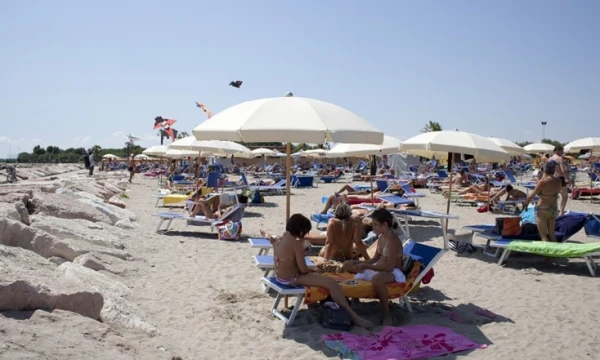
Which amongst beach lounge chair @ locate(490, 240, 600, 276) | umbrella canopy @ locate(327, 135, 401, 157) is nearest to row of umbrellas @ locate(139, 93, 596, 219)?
beach lounge chair @ locate(490, 240, 600, 276)

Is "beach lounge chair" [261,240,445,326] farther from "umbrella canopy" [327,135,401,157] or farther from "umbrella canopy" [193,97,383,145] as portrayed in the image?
"umbrella canopy" [327,135,401,157]

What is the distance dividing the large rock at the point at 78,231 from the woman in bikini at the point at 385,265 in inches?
159

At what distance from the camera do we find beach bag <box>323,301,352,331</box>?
463cm

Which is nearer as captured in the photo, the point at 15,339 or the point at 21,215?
the point at 15,339

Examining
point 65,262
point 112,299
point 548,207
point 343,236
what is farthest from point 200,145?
point 112,299

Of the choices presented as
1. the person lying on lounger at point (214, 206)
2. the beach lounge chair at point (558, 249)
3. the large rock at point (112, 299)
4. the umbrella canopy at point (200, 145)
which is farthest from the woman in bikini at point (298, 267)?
the umbrella canopy at point (200, 145)

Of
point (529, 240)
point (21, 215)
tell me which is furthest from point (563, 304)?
point (21, 215)

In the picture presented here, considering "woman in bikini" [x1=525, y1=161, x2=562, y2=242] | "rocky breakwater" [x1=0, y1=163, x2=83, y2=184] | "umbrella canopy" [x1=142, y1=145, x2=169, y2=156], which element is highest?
"umbrella canopy" [x1=142, y1=145, x2=169, y2=156]

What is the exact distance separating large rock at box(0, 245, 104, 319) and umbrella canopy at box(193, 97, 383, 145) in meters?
2.17

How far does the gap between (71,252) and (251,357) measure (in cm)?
311

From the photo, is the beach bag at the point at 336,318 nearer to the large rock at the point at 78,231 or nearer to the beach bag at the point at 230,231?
the large rock at the point at 78,231

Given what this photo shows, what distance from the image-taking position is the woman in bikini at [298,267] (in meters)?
4.72

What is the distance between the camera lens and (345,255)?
580 cm

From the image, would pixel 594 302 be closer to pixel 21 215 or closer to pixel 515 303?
pixel 515 303
